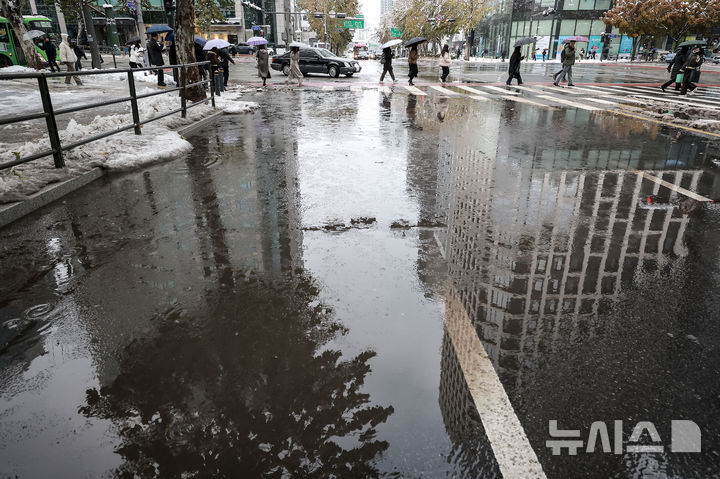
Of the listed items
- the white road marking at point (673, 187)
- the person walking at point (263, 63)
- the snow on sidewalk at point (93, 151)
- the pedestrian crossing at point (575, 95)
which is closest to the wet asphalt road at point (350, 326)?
the white road marking at point (673, 187)

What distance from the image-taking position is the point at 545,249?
427 centimetres

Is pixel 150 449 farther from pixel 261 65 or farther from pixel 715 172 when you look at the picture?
pixel 261 65

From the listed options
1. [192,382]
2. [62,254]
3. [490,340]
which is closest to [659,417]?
[490,340]

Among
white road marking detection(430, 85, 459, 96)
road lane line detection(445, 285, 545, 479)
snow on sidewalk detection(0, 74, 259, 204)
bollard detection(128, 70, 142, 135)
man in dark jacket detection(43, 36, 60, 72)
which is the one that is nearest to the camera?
road lane line detection(445, 285, 545, 479)

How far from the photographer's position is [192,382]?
2547 mm

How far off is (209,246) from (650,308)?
3624 mm

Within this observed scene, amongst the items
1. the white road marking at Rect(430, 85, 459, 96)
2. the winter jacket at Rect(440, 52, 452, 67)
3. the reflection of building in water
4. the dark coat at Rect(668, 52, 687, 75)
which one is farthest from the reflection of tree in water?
the winter jacket at Rect(440, 52, 452, 67)

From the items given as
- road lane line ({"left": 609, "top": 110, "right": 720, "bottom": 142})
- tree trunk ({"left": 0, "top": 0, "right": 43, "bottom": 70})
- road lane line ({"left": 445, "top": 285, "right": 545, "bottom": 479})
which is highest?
tree trunk ({"left": 0, "top": 0, "right": 43, "bottom": 70})

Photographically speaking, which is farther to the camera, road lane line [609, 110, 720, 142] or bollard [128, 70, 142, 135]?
road lane line [609, 110, 720, 142]

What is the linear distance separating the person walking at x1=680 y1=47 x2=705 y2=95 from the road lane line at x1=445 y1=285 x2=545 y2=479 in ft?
61.4

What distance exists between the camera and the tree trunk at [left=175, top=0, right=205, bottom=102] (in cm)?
1364

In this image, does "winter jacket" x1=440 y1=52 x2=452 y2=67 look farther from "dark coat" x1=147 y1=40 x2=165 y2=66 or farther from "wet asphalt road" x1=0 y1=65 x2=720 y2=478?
"wet asphalt road" x1=0 y1=65 x2=720 y2=478

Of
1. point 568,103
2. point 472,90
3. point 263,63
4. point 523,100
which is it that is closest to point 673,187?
point 568,103

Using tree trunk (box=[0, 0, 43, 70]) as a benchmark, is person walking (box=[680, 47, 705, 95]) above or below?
below
